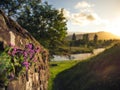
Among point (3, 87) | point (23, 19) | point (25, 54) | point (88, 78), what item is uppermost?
point (23, 19)

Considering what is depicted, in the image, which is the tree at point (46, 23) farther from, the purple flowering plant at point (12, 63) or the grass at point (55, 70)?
the purple flowering plant at point (12, 63)

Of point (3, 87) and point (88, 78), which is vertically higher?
point (3, 87)

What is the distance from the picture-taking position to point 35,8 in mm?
48469

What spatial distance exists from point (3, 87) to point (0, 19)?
6.34 ft

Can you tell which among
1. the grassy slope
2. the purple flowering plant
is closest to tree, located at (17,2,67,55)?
the grassy slope

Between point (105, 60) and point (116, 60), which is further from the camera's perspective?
point (105, 60)

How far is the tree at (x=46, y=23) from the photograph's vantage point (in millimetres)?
45906

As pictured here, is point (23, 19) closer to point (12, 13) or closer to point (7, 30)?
point (12, 13)

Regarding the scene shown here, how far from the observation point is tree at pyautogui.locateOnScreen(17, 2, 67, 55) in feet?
151

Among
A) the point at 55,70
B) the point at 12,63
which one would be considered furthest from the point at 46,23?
the point at 12,63

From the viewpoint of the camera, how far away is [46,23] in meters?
47.4

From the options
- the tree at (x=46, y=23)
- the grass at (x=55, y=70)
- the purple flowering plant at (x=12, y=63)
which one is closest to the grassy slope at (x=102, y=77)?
the grass at (x=55, y=70)

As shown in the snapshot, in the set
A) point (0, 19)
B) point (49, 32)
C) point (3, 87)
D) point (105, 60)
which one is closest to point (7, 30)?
point (0, 19)

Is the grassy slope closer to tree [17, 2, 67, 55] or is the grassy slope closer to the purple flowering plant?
the purple flowering plant
